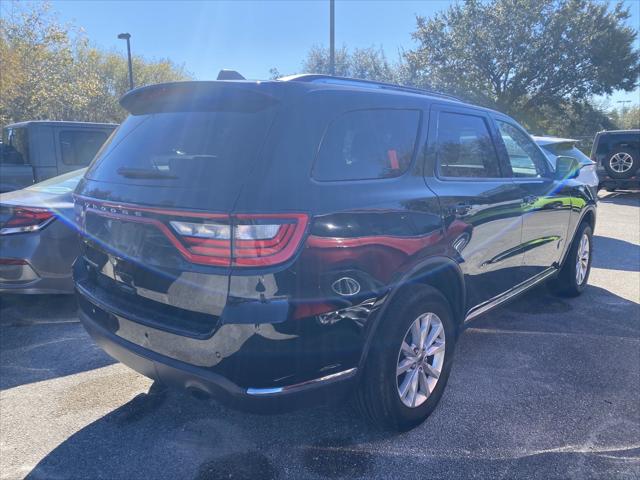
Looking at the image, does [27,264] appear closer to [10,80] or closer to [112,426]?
[112,426]

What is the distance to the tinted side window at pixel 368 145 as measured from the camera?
220 cm

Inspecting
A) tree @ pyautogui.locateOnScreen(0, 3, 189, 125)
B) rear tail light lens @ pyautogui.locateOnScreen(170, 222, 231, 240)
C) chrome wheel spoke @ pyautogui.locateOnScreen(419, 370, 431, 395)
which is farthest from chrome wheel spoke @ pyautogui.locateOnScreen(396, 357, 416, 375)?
tree @ pyautogui.locateOnScreen(0, 3, 189, 125)

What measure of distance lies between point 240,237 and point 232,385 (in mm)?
627

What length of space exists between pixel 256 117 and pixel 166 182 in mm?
497

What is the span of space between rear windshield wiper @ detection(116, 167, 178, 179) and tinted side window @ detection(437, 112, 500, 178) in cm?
155

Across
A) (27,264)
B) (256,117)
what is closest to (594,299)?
(256,117)

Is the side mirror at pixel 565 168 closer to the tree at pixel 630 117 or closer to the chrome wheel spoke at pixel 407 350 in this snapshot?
the chrome wheel spoke at pixel 407 350

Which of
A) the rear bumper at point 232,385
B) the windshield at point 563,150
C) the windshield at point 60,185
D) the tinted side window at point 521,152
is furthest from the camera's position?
the windshield at point 563,150

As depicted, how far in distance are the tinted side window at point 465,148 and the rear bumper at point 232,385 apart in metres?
1.41

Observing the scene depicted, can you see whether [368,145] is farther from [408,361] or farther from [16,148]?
[16,148]

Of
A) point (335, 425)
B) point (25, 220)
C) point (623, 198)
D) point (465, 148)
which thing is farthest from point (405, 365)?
point (623, 198)

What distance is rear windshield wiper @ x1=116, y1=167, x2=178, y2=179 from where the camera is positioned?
2.21 meters

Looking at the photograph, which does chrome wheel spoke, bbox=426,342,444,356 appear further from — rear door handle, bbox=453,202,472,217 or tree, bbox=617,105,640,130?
tree, bbox=617,105,640,130

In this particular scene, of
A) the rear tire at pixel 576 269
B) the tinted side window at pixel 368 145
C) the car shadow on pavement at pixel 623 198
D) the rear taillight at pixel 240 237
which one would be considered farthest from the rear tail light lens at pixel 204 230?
the car shadow on pavement at pixel 623 198
